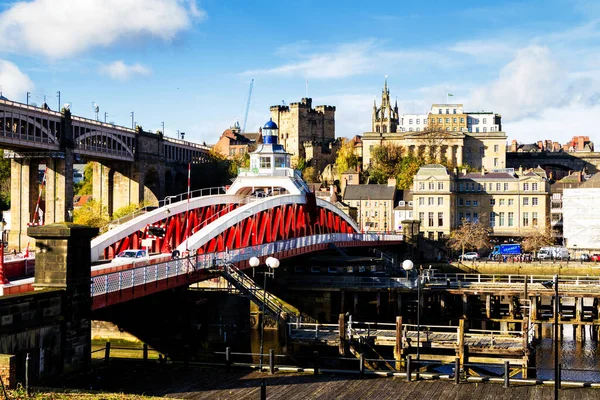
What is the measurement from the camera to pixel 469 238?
10456cm

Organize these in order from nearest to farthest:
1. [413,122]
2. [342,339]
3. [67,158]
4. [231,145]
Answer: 1. [342,339]
2. [67,158]
3. [231,145]
4. [413,122]

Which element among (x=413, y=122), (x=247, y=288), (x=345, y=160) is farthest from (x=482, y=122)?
(x=247, y=288)

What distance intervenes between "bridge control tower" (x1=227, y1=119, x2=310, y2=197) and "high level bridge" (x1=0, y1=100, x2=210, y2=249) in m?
15.6

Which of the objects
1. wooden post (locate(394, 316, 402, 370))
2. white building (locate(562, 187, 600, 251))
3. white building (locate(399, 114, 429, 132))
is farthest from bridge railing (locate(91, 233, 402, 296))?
white building (locate(399, 114, 429, 132))

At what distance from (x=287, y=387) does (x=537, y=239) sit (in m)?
82.9

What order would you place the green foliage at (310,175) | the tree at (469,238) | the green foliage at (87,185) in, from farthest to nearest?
the green foliage at (310,175) < the green foliage at (87,185) < the tree at (469,238)

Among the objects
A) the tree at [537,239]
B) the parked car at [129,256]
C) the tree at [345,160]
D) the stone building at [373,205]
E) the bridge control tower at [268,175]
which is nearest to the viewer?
the parked car at [129,256]

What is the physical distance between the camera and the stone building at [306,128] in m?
171

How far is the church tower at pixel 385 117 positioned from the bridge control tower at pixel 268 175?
115 m

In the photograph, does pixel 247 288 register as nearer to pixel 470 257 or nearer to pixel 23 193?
pixel 23 193

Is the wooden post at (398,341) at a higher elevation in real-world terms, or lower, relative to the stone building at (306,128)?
lower

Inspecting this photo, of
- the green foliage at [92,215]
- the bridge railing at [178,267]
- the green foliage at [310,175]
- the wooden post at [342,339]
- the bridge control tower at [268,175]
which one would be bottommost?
the wooden post at [342,339]

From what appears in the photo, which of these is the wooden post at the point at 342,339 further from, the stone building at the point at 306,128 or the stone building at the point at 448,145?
the stone building at the point at 306,128

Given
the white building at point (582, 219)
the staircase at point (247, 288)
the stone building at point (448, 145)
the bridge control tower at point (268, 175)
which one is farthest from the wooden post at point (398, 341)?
the stone building at point (448, 145)
